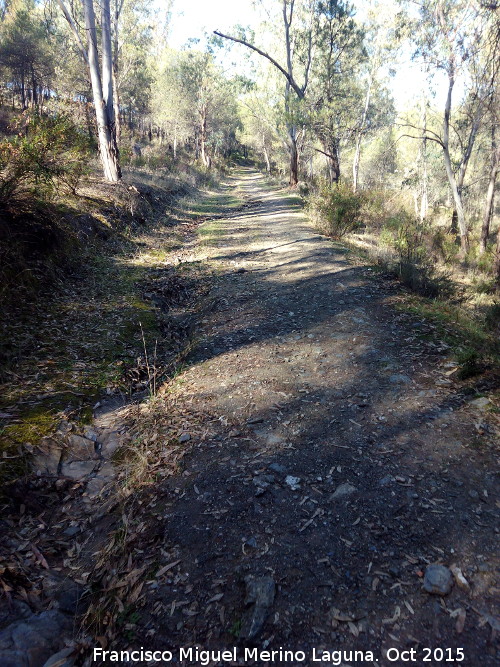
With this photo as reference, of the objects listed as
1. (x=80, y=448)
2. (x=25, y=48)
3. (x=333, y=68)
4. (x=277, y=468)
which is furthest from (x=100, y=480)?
(x=25, y=48)

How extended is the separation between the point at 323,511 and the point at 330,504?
8cm

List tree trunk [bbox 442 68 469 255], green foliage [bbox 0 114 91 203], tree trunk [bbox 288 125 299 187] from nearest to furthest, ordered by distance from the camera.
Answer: green foliage [bbox 0 114 91 203], tree trunk [bbox 442 68 469 255], tree trunk [bbox 288 125 299 187]

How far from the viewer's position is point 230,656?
1819 mm

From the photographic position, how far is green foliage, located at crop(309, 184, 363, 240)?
11305mm

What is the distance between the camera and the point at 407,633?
182cm

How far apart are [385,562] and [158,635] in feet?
4.12

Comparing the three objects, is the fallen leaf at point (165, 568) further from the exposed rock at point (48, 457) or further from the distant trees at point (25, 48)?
the distant trees at point (25, 48)

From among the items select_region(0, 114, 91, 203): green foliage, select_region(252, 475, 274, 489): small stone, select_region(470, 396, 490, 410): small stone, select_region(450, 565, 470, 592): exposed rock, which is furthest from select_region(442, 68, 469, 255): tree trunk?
select_region(450, 565, 470, 592): exposed rock

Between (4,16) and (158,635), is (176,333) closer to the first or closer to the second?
(158,635)

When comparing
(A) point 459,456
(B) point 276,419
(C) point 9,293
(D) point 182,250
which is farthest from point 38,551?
(D) point 182,250

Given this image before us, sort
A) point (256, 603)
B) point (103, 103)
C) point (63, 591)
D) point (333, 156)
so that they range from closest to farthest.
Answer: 1. point (256, 603)
2. point (63, 591)
3. point (103, 103)
4. point (333, 156)

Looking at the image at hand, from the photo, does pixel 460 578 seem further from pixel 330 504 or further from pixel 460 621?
pixel 330 504

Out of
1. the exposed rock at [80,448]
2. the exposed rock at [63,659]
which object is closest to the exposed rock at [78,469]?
the exposed rock at [80,448]

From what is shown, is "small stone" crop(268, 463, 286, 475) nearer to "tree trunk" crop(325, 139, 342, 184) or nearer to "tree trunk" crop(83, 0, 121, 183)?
"tree trunk" crop(83, 0, 121, 183)
